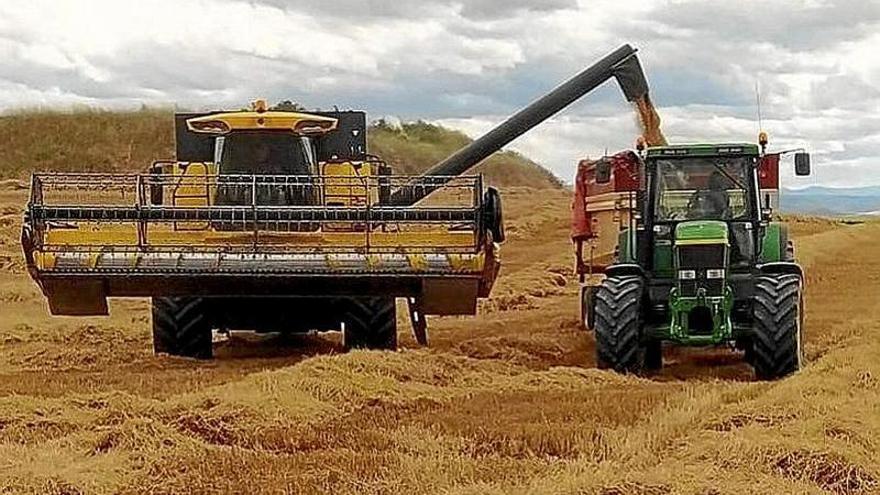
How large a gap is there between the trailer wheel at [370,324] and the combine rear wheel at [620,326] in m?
2.29

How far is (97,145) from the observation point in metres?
55.2

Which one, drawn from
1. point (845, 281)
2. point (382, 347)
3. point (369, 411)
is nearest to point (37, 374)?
point (382, 347)

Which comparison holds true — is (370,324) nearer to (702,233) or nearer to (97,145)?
(702,233)

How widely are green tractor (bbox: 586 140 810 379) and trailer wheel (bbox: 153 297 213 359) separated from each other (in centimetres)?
372

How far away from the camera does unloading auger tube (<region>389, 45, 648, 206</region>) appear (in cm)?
1738

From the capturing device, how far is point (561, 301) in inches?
827

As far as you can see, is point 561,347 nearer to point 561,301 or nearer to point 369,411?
point 369,411

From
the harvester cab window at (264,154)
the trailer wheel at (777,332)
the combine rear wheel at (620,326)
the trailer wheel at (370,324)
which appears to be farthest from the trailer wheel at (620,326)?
the harvester cab window at (264,154)

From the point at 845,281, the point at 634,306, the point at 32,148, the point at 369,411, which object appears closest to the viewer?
the point at 369,411

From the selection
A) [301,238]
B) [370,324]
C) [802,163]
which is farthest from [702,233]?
[301,238]

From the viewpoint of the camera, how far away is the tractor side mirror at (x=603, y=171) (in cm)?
1439

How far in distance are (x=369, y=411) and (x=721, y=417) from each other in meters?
2.20

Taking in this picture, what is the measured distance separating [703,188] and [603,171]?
92.3 inches

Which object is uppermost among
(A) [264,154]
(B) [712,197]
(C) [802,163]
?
(A) [264,154]
